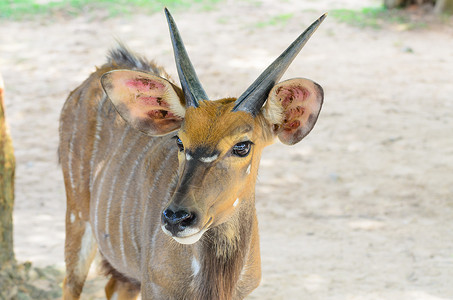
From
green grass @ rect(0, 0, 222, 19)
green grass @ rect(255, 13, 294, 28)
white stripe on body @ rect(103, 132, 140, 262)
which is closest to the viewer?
white stripe on body @ rect(103, 132, 140, 262)

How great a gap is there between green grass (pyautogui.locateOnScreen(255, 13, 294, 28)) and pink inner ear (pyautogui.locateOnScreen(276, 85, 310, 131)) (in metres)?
8.17

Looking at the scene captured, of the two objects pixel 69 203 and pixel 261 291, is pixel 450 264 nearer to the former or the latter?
pixel 261 291

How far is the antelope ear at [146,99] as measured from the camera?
8.58 ft

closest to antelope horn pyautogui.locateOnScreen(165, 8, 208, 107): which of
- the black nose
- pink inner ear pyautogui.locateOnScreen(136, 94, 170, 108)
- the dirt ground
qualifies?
pink inner ear pyautogui.locateOnScreen(136, 94, 170, 108)

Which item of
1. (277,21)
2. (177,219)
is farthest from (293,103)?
(277,21)

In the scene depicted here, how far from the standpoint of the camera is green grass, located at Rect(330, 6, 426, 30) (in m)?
10.5

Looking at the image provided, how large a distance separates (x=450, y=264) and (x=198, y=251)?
89.0 inches

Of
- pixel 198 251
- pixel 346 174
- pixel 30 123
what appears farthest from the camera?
pixel 30 123

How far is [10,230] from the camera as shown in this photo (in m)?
3.82

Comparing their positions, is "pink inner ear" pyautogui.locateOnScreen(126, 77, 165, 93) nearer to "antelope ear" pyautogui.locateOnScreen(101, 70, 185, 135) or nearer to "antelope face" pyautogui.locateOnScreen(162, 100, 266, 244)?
"antelope ear" pyautogui.locateOnScreen(101, 70, 185, 135)

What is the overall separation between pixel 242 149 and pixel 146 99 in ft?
1.78

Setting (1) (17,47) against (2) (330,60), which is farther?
(1) (17,47)

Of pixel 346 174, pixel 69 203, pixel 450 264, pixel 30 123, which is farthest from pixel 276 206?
pixel 30 123

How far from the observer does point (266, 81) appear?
2445 mm
